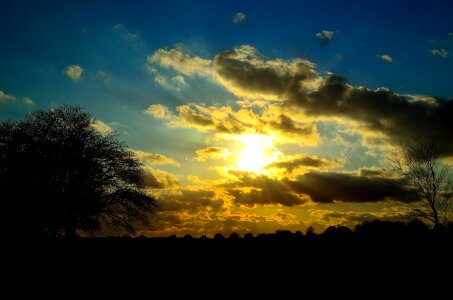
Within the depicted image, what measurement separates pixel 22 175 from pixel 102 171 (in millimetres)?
5484

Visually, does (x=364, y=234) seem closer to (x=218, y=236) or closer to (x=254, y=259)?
(x=254, y=259)

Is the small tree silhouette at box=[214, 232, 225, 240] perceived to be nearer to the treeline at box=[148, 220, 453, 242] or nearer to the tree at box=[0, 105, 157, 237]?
the treeline at box=[148, 220, 453, 242]

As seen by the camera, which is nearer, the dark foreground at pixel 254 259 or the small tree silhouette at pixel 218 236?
the dark foreground at pixel 254 259

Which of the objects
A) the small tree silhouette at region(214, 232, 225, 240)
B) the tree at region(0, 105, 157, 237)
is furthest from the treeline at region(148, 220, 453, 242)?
the tree at region(0, 105, 157, 237)

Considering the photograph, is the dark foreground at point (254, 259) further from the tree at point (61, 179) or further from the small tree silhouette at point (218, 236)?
the tree at point (61, 179)

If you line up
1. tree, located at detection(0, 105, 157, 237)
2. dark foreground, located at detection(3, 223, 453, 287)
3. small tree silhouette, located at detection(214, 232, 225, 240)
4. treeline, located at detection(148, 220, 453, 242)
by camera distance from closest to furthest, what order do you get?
dark foreground, located at detection(3, 223, 453, 287) → treeline, located at detection(148, 220, 453, 242) → small tree silhouette, located at detection(214, 232, 225, 240) → tree, located at detection(0, 105, 157, 237)

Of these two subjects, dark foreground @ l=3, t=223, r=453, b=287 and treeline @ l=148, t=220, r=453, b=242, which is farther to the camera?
treeline @ l=148, t=220, r=453, b=242

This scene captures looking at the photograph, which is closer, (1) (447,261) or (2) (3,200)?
(1) (447,261)

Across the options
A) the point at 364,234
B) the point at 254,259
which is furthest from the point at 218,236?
the point at 364,234

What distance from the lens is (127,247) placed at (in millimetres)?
10617

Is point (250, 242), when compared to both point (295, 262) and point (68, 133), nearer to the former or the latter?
point (295, 262)

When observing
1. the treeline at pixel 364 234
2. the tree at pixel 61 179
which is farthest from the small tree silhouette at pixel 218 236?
the tree at pixel 61 179

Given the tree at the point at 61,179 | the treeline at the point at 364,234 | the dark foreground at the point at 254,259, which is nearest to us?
the dark foreground at the point at 254,259

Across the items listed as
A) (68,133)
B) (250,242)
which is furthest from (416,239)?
(68,133)
